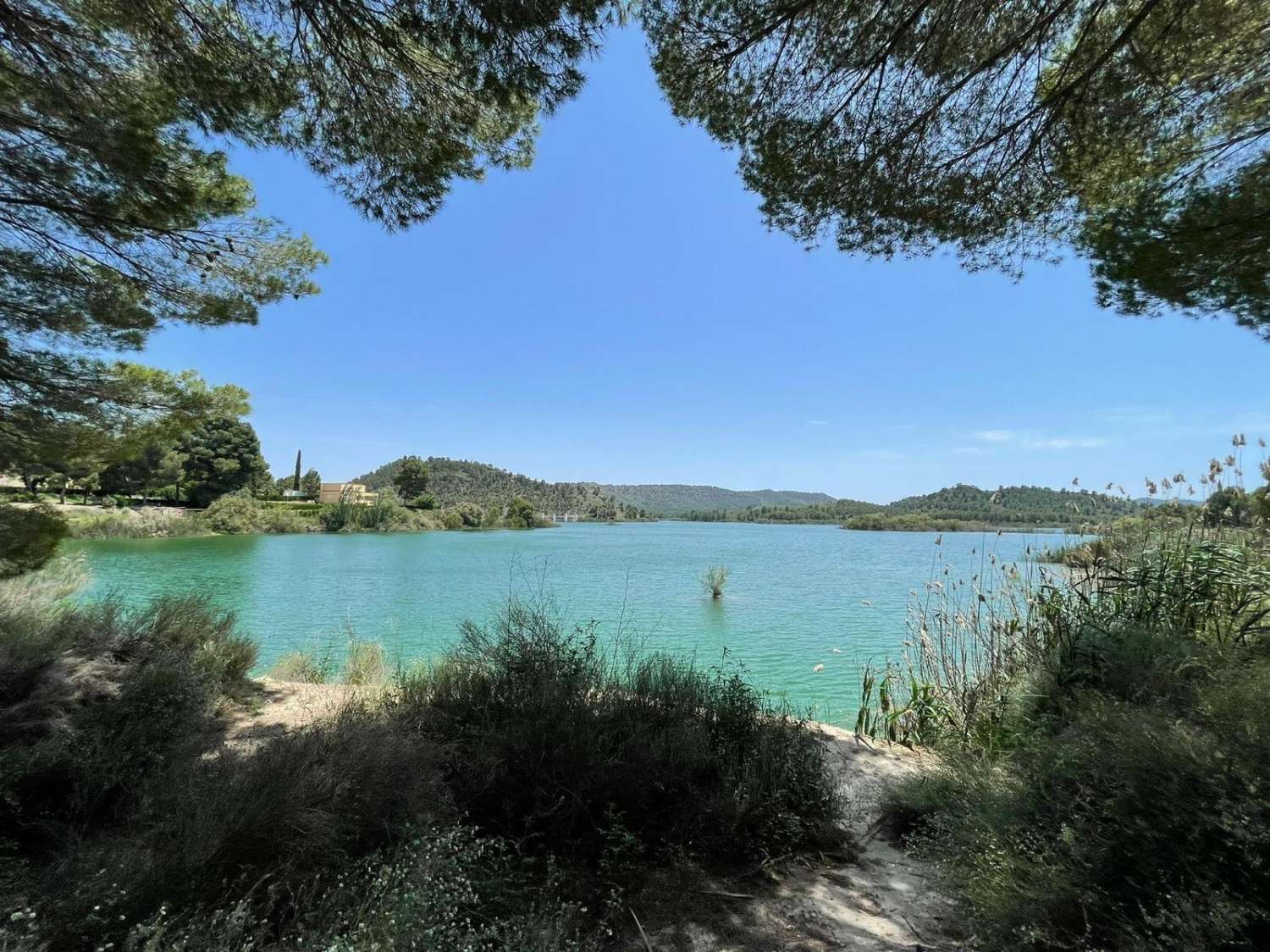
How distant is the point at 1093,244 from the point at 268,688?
7424mm

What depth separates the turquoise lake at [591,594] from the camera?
Result: 860 cm

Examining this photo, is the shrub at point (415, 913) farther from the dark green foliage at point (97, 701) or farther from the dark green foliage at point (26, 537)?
the dark green foliage at point (26, 537)

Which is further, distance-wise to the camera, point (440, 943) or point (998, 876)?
point (998, 876)

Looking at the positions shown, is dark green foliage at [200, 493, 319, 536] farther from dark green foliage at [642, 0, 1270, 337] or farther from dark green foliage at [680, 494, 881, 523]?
dark green foliage at [680, 494, 881, 523]

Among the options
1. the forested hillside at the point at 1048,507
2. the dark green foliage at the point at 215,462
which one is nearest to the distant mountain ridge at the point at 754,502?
the forested hillside at the point at 1048,507

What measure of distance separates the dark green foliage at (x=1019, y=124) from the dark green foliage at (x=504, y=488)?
7976 centimetres

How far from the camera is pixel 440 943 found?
1464 mm

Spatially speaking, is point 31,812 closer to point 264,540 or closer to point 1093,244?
point 1093,244

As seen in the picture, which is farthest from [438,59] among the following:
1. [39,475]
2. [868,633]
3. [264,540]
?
[264,540]

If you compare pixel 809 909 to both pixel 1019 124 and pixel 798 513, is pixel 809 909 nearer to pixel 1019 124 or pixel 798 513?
pixel 1019 124

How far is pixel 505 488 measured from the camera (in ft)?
303

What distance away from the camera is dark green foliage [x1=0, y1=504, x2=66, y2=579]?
3.65 meters

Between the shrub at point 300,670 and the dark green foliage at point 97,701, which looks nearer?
the dark green foliage at point 97,701

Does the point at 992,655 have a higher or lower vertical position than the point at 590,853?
higher
